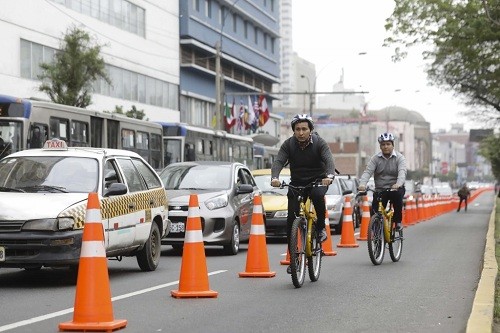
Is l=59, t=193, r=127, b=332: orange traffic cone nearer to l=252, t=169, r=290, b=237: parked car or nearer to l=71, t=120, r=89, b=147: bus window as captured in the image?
l=252, t=169, r=290, b=237: parked car

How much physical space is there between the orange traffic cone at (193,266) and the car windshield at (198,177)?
794 centimetres

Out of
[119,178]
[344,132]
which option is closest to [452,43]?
[119,178]

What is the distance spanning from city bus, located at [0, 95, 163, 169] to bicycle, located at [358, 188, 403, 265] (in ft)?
30.1

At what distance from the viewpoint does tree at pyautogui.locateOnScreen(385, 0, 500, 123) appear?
31.4 meters

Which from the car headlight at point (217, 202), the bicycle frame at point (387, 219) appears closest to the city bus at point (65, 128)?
the car headlight at point (217, 202)

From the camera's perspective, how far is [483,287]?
36.1ft

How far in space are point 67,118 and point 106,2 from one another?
1113 inches

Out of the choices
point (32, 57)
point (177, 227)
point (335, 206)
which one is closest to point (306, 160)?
point (177, 227)

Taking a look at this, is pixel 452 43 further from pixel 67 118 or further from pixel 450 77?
pixel 67 118

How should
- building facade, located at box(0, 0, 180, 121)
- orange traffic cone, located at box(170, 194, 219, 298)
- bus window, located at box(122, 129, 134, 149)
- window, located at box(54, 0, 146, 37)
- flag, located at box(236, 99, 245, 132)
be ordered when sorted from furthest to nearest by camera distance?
flag, located at box(236, 99, 245, 132) → window, located at box(54, 0, 146, 37) → building facade, located at box(0, 0, 180, 121) → bus window, located at box(122, 129, 134, 149) → orange traffic cone, located at box(170, 194, 219, 298)

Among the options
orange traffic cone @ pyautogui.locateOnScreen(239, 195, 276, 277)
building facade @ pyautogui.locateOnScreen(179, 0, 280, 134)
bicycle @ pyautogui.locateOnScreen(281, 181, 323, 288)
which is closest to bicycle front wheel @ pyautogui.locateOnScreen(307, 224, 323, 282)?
bicycle @ pyautogui.locateOnScreen(281, 181, 323, 288)

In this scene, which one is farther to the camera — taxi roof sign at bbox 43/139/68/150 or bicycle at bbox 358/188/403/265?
bicycle at bbox 358/188/403/265

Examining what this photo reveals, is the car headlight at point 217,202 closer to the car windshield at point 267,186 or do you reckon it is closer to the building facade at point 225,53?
the car windshield at point 267,186

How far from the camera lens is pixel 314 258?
12.8m
